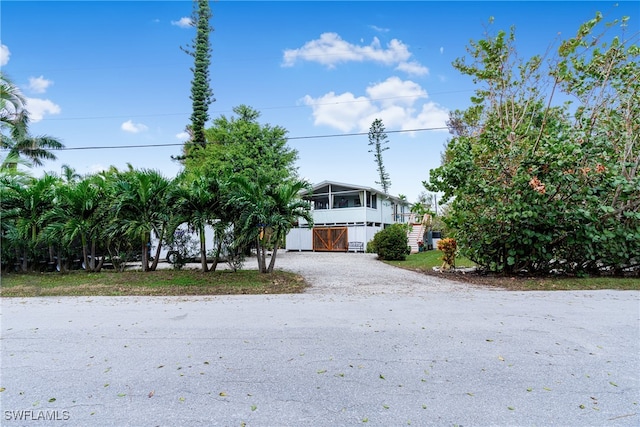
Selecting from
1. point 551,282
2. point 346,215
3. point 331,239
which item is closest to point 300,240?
point 331,239

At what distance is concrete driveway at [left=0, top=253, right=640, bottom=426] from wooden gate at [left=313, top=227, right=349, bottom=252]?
18523 millimetres

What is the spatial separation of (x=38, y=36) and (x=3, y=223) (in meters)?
6.78

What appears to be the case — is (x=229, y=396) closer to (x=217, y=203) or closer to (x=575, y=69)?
(x=217, y=203)

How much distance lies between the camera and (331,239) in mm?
25453

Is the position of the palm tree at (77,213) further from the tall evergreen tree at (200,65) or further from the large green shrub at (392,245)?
the tall evergreen tree at (200,65)

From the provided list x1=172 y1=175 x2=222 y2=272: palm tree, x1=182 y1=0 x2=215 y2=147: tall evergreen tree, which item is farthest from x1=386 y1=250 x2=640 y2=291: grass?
x1=182 y1=0 x2=215 y2=147: tall evergreen tree

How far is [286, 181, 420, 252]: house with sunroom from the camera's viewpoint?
81.0 feet

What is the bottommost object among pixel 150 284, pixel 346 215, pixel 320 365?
pixel 320 365

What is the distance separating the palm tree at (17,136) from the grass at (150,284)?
690 cm

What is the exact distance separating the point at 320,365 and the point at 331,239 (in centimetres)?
2187

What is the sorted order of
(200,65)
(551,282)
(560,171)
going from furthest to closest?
1. (200,65)
2. (551,282)
3. (560,171)

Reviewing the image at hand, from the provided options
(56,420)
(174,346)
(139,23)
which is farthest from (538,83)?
(139,23)

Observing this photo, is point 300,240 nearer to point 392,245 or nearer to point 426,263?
point 392,245

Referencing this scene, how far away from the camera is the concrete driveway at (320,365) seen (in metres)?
2.67
